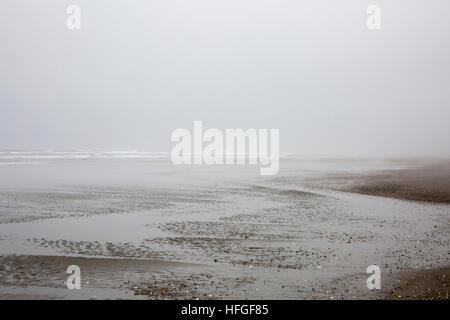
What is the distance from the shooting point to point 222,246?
1562 centimetres

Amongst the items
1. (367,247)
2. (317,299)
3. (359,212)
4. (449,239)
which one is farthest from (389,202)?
(317,299)

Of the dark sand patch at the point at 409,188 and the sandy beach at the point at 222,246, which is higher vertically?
the sandy beach at the point at 222,246

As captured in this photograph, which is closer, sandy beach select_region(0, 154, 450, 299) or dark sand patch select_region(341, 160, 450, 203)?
sandy beach select_region(0, 154, 450, 299)

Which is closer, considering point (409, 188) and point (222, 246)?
point (222, 246)

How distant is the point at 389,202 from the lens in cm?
2842

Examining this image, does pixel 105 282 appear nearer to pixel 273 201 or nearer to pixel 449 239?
pixel 449 239

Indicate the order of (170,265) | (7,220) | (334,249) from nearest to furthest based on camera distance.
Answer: (170,265) < (334,249) < (7,220)

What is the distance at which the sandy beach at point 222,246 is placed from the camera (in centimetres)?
1095

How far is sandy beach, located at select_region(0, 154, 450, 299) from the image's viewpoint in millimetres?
10945

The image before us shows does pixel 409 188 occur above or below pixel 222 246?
below

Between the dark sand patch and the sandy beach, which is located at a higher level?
the sandy beach

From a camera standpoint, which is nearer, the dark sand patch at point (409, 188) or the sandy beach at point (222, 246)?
the sandy beach at point (222, 246)
